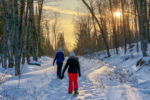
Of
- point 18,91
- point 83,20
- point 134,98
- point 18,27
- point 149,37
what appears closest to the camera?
point 134,98

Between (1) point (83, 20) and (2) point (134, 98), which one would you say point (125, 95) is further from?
(1) point (83, 20)

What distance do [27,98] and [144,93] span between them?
4.26 m

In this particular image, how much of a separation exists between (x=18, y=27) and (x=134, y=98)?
7.91 m

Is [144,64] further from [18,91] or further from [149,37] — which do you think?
[149,37]

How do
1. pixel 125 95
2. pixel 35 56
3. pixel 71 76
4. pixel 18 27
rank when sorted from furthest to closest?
1. pixel 35 56
2. pixel 18 27
3. pixel 71 76
4. pixel 125 95

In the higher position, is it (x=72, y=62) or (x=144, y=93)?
(x=72, y=62)

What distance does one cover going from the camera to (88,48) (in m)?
48.4

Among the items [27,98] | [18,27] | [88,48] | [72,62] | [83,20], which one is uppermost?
[83,20]

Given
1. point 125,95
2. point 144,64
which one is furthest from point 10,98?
point 144,64

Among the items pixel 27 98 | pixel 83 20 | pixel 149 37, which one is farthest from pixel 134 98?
pixel 83 20

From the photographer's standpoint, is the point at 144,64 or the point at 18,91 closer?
the point at 18,91

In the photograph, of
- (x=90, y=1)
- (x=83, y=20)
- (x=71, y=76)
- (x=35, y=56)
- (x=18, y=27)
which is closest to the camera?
(x=71, y=76)

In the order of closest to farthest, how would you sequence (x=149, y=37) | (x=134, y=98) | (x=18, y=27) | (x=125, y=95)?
(x=134, y=98)
(x=125, y=95)
(x=18, y=27)
(x=149, y=37)

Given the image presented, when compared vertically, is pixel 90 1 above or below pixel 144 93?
above
